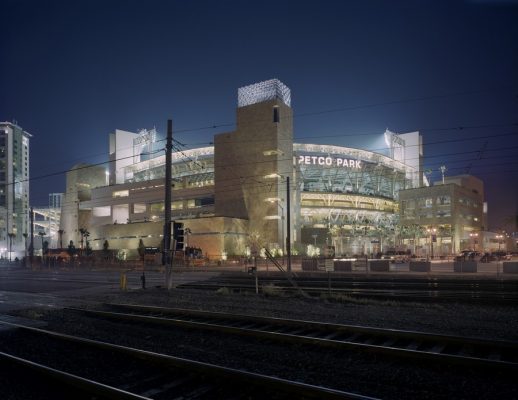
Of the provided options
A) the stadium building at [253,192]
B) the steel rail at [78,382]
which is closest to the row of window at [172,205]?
the stadium building at [253,192]

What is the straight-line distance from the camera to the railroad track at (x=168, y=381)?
6508 mm

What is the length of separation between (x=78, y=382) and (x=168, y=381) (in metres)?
1.44

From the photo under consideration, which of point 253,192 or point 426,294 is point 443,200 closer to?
Answer: point 253,192

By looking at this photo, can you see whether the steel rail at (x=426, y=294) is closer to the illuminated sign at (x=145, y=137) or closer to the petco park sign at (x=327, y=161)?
the petco park sign at (x=327, y=161)

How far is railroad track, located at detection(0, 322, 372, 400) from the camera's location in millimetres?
6508

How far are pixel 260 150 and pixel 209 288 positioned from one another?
5415 cm

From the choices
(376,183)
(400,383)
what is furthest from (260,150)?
(400,383)

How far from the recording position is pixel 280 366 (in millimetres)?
8289

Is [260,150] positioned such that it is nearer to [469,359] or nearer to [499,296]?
[499,296]

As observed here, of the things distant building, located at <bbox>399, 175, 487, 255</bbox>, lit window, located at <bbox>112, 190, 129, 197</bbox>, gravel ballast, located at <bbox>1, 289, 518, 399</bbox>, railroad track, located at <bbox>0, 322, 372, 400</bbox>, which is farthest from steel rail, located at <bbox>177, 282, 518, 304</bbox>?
lit window, located at <bbox>112, 190, 129, 197</bbox>

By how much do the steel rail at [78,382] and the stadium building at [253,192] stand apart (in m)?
53.7

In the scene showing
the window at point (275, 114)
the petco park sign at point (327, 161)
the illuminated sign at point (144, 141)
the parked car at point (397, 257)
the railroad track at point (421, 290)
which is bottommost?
the parked car at point (397, 257)

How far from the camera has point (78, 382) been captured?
7.06 m

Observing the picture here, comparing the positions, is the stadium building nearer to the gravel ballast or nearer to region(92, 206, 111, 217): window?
region(92, 206, 111, 217): window
